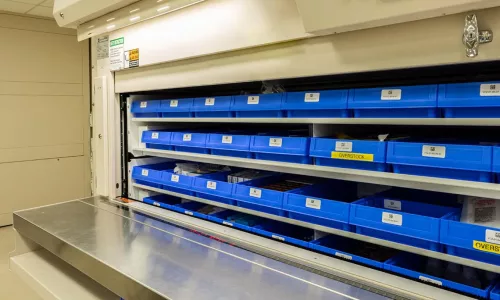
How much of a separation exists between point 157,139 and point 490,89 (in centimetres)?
172

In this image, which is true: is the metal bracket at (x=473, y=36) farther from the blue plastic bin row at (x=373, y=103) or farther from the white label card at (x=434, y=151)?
the white label card at (x=434, y=151)

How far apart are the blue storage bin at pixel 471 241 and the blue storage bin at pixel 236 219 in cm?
88

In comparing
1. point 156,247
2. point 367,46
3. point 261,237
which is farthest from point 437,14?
point 156,247

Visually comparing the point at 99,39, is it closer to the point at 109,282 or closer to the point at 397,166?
the point at 109,282

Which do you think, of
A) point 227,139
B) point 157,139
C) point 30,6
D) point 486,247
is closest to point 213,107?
point 227,139

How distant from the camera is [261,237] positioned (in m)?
1.74

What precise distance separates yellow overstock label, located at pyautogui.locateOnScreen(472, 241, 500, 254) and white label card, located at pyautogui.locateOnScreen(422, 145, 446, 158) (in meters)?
0.26

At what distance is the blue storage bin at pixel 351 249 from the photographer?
146cm

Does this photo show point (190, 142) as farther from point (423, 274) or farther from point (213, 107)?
point (423, 274)

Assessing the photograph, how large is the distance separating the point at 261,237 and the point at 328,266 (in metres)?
0.41

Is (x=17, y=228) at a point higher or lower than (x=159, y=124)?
lower

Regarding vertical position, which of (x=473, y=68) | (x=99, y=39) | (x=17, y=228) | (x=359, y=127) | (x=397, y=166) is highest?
(x=99, y=39)

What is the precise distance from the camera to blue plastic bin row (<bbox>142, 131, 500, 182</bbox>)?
1.14m

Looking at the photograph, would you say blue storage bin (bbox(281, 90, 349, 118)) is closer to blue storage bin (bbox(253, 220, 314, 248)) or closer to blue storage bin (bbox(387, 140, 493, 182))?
blue storage bin (bbox(387, 140, 493, 182))
